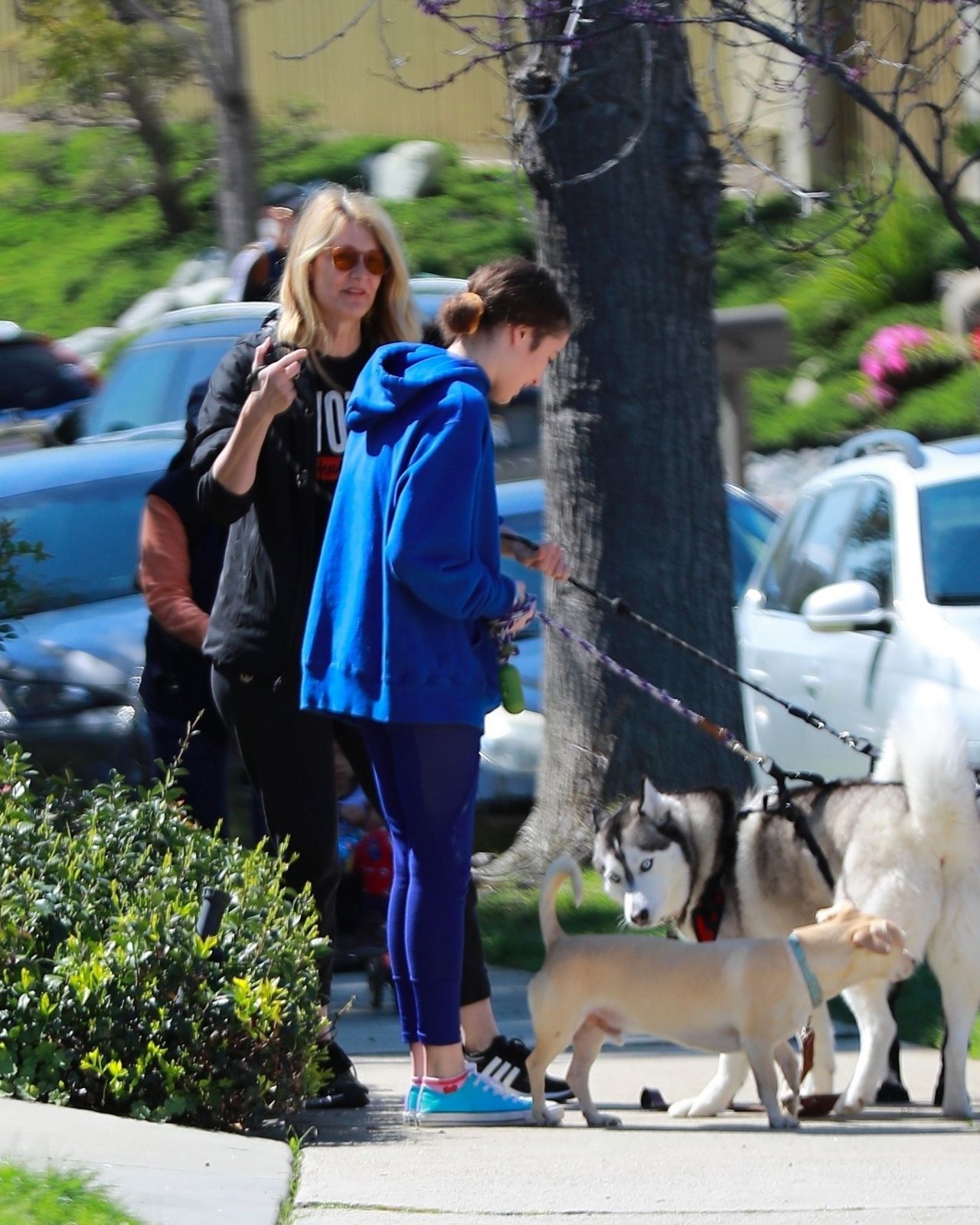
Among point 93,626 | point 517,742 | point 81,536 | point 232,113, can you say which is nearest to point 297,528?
point 93,626

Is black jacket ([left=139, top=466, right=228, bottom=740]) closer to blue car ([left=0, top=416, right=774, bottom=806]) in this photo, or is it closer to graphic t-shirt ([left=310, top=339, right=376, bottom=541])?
graphic t-shirt ([left=310, top=339, right=376, bottom=541])

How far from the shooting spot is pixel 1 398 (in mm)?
16344

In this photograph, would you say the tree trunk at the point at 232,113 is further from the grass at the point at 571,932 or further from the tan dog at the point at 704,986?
the tan dog at the point at 704,986

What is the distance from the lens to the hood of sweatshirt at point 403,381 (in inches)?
166

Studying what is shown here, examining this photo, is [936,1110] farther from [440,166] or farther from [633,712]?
[440,166]

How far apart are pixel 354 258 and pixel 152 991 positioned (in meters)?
1.72

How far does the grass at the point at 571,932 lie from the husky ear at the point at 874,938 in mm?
1317

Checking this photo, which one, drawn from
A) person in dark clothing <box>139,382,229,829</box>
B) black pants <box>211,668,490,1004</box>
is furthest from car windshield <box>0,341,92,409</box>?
black pants <box>211,668,490,1004</box>

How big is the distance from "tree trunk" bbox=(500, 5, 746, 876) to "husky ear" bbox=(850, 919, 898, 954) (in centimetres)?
319

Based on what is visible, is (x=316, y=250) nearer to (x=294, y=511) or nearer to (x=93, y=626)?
(x=294, y=511)

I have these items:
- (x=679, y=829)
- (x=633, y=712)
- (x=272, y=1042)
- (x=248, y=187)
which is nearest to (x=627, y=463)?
(x=633, y=712)

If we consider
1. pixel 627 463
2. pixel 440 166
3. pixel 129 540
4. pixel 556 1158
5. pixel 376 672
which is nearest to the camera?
pixel 556 1158

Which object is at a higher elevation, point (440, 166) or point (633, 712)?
point (440, 166)

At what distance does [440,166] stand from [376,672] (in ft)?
80.3
